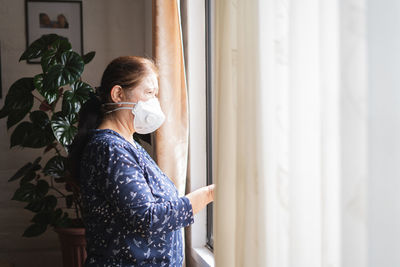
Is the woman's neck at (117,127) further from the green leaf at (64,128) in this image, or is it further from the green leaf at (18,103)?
the green leaf at (18,103)

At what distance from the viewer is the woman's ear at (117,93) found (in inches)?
58.8

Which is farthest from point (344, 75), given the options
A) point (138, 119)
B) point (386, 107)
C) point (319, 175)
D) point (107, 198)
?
point (138, 119)

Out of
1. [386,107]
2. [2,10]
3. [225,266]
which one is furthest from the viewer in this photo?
[2,10]

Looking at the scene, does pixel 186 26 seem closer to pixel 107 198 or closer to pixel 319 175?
pixel 107 198

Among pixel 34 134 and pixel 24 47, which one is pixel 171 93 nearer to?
pixel 34 134

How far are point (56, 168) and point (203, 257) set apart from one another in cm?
106

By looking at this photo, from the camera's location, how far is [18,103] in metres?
2.58

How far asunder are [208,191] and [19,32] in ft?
8.09

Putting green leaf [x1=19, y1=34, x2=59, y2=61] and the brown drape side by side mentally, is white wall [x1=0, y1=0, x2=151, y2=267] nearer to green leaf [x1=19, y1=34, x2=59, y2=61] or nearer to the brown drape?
green leaf [x1=19, y1=34, x2=59, y2=61]

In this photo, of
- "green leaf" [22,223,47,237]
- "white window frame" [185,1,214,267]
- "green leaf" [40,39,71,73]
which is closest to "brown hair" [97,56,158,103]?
"white window frame" [185,1,214,267]

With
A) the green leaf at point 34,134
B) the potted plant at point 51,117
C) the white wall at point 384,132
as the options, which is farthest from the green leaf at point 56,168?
the white wall at point 384,132

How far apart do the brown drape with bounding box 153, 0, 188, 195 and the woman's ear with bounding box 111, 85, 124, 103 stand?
19.2 inches

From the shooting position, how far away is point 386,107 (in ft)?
2.04

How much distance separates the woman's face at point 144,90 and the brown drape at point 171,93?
0.45 metres
